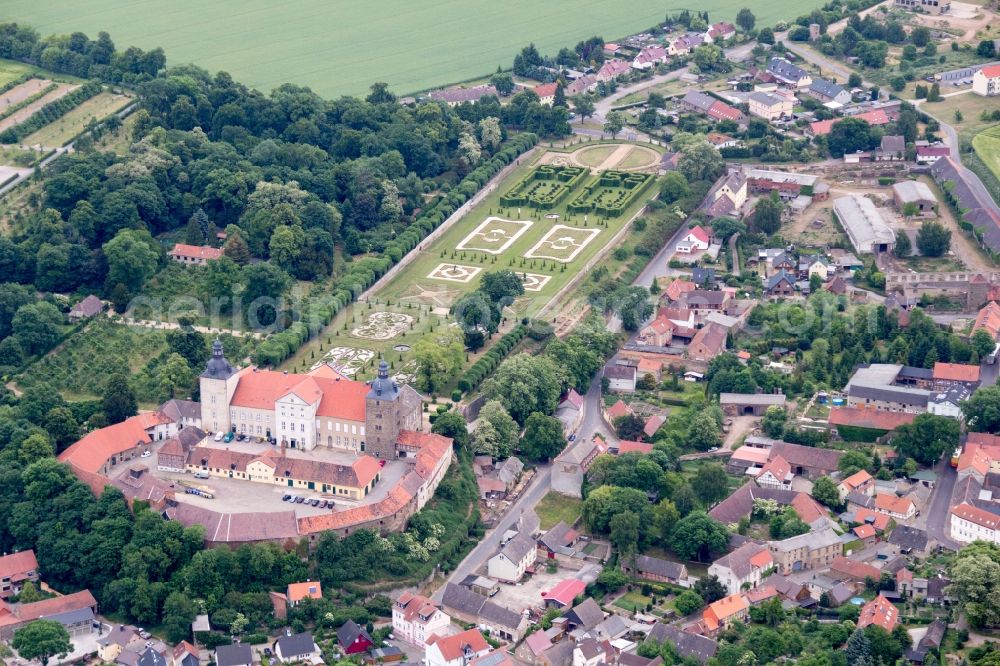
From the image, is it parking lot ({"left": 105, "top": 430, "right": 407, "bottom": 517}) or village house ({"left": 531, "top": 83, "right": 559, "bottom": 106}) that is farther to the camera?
village house ({"left": 531, "top": 83, "right": 559, "bottom": 106})

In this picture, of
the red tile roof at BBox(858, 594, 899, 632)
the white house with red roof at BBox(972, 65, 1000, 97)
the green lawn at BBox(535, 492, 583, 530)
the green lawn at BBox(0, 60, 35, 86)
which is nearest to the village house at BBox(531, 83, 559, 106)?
the white house with red roof at BBox(972, 65, 1000, 97)

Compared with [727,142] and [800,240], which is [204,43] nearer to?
Answer: [727,142]

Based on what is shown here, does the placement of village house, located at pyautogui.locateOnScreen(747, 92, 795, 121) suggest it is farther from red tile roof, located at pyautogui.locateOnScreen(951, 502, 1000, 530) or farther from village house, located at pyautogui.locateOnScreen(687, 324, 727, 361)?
red tile roof, located at pyautogui.locateOnScreen(951, 502, 1000, 530)

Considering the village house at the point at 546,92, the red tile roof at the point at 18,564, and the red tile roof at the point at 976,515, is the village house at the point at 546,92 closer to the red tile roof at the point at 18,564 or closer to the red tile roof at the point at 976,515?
the red tile roof at the point at 976,515

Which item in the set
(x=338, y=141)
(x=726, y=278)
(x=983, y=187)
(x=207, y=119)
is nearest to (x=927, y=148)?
(x=983, y=187)

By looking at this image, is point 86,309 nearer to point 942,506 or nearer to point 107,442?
point 107,442

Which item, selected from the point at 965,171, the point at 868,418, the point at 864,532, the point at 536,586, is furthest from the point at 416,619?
the point at 965,171
